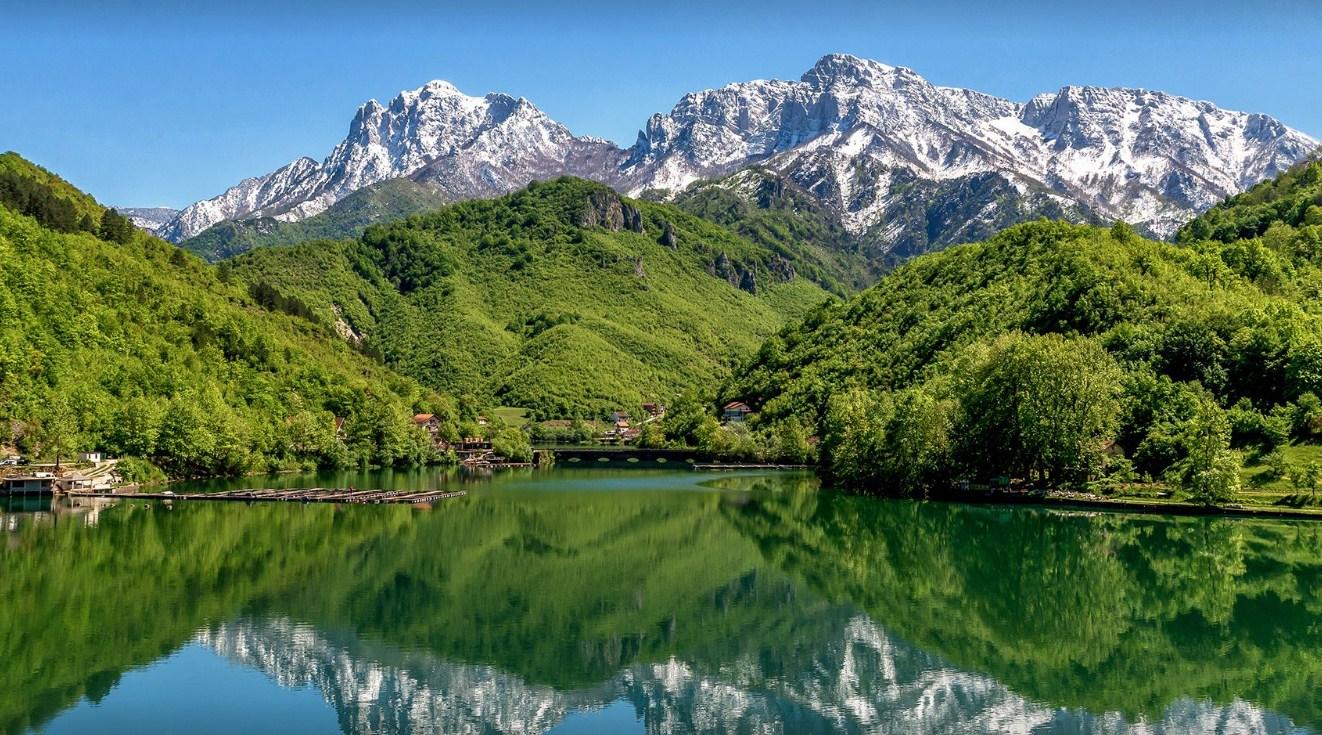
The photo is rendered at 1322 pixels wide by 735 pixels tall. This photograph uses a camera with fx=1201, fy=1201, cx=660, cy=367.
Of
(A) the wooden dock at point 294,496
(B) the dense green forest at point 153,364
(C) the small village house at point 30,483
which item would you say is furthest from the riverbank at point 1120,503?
(B) the dense green forest at point 153,364

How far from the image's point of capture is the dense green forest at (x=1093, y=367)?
7188 cm

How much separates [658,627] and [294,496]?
47264 millimetres

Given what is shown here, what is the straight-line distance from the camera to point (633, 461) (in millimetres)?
146875

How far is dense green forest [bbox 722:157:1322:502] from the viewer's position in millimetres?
71875

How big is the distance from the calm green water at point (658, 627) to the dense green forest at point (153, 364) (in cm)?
2317

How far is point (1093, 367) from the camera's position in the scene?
73.8 meters

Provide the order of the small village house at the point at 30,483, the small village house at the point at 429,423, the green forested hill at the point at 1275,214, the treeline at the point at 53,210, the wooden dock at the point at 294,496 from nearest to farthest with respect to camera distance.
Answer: the small village house at the point at 30,483 < the wooden dock at the point at 294,496 < the treeline at the point at 53,210 < the green forested hill at the point at 1275,214 < the small village house at the point at 429,423

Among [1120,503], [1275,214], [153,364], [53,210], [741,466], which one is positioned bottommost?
[1120,503]

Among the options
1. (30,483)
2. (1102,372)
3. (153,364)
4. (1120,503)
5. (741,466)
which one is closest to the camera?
(1120,503)

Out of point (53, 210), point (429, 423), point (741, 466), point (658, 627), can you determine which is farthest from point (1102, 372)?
point (53, 210)

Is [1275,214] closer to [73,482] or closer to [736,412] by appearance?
[736,412]

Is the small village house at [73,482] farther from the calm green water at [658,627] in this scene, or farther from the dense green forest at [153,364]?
the calm green water at [658,627]

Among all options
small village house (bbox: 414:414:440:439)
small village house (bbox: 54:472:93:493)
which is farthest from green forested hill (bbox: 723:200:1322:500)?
small village house (bbox: 54:472:93:493)

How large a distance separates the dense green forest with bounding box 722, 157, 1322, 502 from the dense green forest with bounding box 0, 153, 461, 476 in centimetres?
4660
